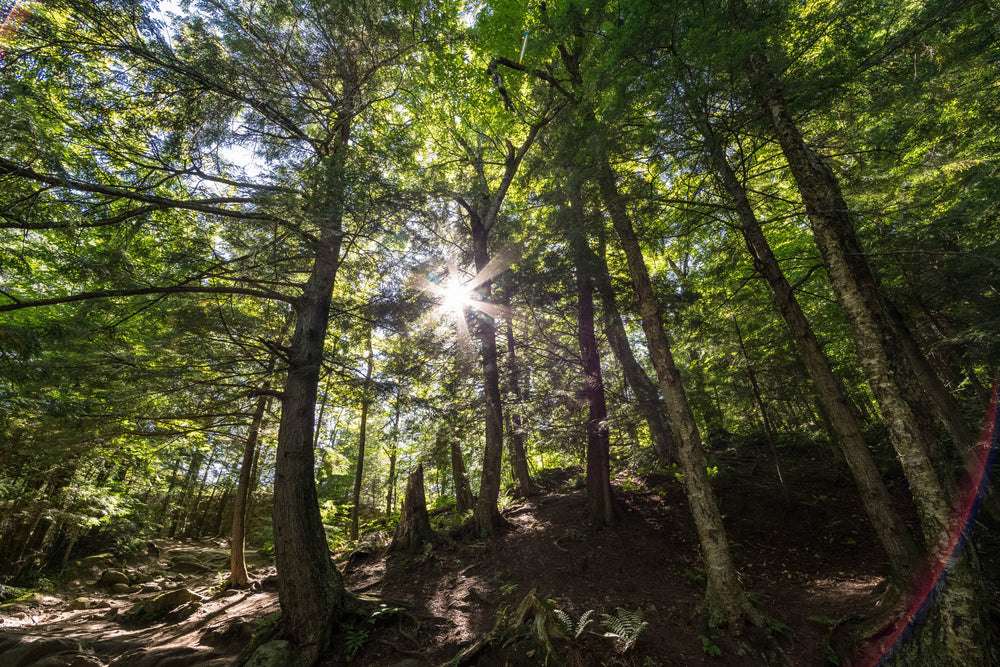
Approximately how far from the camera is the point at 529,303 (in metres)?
9.60

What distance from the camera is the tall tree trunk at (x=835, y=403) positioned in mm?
4797

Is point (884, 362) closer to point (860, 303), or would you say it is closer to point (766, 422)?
point (860, 303)

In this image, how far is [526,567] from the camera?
7090 millimetres

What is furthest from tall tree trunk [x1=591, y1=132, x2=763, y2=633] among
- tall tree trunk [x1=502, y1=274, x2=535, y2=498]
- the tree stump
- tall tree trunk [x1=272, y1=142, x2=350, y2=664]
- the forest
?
the tree stump

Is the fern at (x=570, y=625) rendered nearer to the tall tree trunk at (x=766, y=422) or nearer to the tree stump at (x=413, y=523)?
the tree stump at (x=413, y=523)

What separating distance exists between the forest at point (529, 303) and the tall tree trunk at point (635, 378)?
0.14 metres

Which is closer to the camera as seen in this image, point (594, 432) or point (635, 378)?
point (594, 432)

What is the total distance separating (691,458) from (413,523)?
705 cm

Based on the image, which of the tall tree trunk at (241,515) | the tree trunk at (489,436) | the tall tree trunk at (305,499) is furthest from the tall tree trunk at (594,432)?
the tall tree trunk at (241,515)

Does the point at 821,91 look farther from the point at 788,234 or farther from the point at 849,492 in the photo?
the point at 849,492

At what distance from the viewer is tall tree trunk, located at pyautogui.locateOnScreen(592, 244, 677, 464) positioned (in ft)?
29.1

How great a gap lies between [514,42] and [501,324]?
8212mm

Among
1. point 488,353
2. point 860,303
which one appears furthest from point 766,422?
point 488,353

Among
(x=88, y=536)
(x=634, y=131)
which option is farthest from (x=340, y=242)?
(x=88, y=536)
